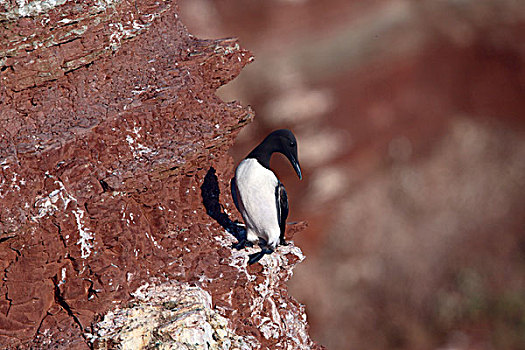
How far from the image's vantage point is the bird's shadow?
519 cm

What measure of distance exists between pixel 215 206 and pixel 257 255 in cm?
72

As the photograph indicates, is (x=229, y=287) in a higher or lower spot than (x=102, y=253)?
lower

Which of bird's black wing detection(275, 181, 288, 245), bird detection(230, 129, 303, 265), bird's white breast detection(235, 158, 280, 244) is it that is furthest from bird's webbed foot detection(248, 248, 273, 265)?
bird's black wing detection(275, 181, 288, 245)

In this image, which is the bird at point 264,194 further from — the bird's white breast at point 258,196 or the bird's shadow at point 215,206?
the bird's shadow at point 215,206

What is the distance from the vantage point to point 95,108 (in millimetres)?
4527

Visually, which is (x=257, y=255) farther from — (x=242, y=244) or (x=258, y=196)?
(x=258, y=196)

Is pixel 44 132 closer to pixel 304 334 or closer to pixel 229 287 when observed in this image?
pixel 229 287

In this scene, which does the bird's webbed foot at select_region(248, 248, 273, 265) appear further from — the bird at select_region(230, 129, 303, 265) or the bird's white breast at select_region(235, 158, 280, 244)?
the bird's white breast at select_region(235, 158, 280, 244)

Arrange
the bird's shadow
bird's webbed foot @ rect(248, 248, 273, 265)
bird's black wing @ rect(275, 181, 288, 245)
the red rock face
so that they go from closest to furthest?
the red rock face → bird's webbed foot @ rect(248, 248, 273, 265) → bird's black wing @ rect(275, 181, 288, 245) → the bird's shadow

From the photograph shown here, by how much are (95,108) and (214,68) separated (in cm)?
132

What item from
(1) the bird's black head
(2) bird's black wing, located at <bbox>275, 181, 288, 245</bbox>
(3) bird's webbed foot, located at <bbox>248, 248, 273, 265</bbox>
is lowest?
(3) bird's webbed foot, located at <bbox>248, 248, 273, 265</bbox>

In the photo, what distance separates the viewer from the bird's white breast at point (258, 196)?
188 inches

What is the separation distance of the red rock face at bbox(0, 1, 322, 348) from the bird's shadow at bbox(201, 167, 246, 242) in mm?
75

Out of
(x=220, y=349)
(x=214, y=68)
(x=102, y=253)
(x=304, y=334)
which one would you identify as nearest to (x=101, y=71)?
(x=214, y=68)
